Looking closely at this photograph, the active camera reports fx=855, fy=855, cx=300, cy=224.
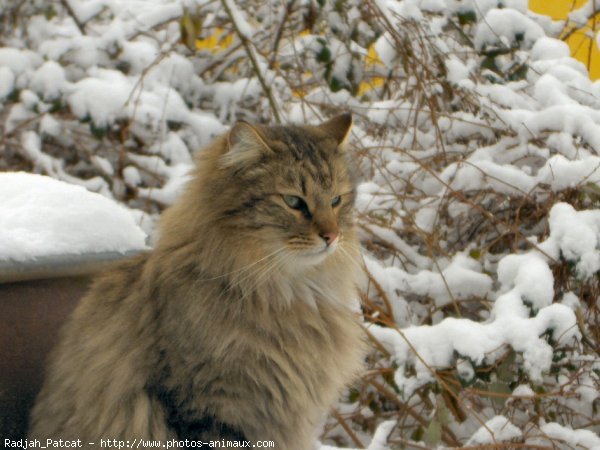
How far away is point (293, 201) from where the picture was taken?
2318 mm

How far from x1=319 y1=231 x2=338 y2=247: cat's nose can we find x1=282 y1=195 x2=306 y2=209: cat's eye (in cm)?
10

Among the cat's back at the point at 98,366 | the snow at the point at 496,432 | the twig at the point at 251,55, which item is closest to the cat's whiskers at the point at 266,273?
the cat's back at the point at 98,366

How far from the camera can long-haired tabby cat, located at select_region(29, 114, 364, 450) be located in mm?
2176

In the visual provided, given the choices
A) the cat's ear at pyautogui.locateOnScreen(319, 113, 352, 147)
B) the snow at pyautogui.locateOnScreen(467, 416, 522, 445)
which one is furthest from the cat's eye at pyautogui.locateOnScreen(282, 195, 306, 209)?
the snow at pyautogui.locateOnScreen(467, 416, 522, 445)

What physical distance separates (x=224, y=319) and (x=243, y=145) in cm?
46

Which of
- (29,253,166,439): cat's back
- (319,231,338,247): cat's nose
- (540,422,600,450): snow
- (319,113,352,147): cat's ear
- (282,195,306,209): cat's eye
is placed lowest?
(540,422,600,450): snow

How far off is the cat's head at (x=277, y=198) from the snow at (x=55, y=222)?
0.39 m

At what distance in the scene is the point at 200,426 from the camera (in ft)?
7.07

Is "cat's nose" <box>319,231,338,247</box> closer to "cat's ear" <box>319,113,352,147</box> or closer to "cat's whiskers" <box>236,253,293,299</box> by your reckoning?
"cat's whiskers" <box>236,253,293,299</box>

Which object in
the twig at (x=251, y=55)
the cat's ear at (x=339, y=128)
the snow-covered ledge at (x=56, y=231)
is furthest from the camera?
the twig at (x=251, y=55)

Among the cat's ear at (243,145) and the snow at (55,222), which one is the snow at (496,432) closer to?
the cat's ear at (243,145)

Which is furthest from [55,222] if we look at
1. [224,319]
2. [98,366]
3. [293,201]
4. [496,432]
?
[496,432]

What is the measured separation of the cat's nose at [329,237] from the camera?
2.29 metres

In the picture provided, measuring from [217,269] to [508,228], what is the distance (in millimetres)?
1335
